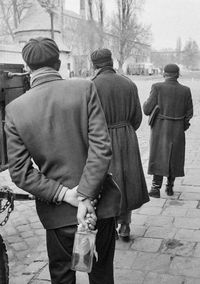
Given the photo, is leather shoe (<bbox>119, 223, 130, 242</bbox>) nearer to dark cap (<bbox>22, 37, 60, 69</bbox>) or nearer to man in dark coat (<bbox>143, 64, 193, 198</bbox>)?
man in dark coat (<bbox>143, 64, 193, 198</bbox>)

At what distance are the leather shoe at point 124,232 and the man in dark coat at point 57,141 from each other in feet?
6.35

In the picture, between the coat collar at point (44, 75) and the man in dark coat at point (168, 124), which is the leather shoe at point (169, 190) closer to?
the man in dark coat at point (168, 124)

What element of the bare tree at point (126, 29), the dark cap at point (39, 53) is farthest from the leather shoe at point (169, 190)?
the bare tree at point (126, 29)

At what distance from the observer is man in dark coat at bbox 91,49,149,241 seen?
4.21m

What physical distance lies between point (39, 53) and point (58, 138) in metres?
0.48

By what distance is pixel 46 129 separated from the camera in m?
2.50

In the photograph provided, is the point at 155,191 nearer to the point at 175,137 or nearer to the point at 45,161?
the point at 175,137

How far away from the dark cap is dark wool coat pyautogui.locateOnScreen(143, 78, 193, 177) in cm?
327

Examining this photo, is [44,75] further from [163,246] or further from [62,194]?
[163,246]

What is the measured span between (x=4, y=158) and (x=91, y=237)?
1.10 metres

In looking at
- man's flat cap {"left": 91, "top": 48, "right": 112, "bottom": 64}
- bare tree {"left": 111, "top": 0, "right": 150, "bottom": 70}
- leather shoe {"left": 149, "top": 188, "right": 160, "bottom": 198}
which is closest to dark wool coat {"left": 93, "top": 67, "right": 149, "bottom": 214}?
man's flat cap {"left": 91, "top": 48, "right": 112, "bottom": 64}

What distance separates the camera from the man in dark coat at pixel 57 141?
8.17 feet

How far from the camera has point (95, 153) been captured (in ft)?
8.20

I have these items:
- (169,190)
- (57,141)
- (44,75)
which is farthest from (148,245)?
(44,75)
